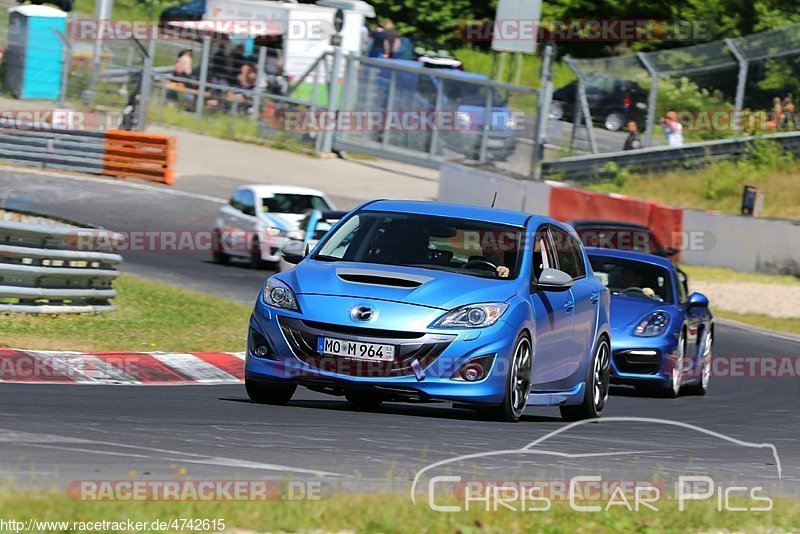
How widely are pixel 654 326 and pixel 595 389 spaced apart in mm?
3110

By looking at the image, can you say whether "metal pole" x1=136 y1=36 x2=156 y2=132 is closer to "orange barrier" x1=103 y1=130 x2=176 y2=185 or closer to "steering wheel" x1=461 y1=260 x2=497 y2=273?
"orange barrier" x1=103 y1=130 x2=176 y2=185

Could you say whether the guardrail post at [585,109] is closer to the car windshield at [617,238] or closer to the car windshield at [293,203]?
the car windshield at [293,203]

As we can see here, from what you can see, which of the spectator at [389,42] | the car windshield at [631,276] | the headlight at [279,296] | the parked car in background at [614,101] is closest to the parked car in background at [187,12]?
the spectator at [389,42]

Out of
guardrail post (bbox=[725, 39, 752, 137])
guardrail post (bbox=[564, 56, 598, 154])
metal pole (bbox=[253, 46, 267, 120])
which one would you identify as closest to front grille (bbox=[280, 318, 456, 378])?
guardrail post (bbox=[725, 39, 752, 137])

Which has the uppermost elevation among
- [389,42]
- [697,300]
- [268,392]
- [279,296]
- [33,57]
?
[389,42]

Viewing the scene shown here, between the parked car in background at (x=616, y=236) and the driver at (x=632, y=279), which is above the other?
the driver at (x=632, y=279)

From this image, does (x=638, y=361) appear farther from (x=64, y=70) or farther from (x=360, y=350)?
(x=64, y=70)

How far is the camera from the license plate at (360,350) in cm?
898

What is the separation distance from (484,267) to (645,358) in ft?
14.9

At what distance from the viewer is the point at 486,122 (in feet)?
116

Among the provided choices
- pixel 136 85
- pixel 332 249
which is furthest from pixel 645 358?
pixel 136 85

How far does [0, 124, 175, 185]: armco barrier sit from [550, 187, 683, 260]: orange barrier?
369 inches

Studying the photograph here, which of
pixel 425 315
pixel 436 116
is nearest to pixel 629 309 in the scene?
pixel 425 315

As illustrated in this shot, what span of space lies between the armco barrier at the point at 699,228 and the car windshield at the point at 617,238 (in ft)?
16.5
